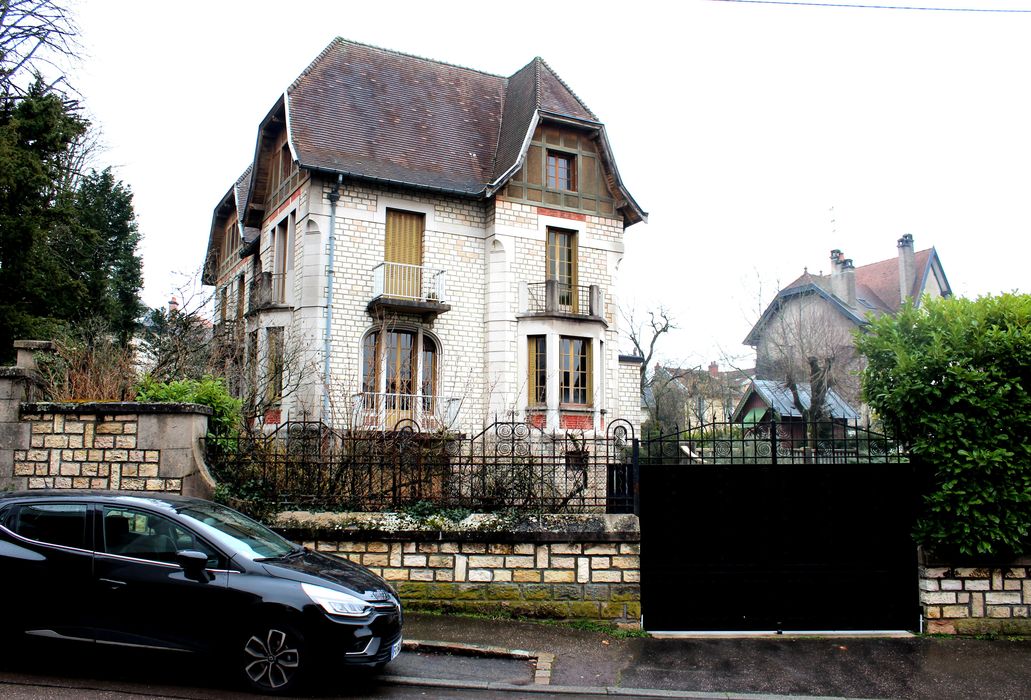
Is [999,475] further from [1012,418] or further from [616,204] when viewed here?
[616,204]

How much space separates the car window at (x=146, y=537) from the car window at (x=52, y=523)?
21cm

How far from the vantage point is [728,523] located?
8305mm

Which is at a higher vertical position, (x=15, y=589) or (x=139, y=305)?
(x=139, y=305)

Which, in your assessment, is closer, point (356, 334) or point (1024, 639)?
point (1024, 639)

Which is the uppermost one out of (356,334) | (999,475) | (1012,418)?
(356,334)

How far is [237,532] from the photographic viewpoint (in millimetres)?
6285

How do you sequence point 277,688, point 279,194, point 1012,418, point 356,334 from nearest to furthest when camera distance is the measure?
point 277,688
point 1012,418
point 356,334
point 279,194

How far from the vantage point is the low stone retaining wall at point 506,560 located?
800 cm

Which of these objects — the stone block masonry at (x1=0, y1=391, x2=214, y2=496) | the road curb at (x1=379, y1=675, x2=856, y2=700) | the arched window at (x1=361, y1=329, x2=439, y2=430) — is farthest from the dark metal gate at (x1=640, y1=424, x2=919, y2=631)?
the arched window at (x1=361, y1=329, x2=439, y2=430)

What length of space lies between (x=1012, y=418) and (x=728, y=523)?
320 cm

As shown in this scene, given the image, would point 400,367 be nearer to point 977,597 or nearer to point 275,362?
point 275,362

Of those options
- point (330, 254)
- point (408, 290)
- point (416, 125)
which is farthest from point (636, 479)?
point (416, 125)

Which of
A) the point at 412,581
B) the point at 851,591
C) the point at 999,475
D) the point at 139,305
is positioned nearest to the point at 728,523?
the point at 851,591

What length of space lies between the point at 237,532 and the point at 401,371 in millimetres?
13861
